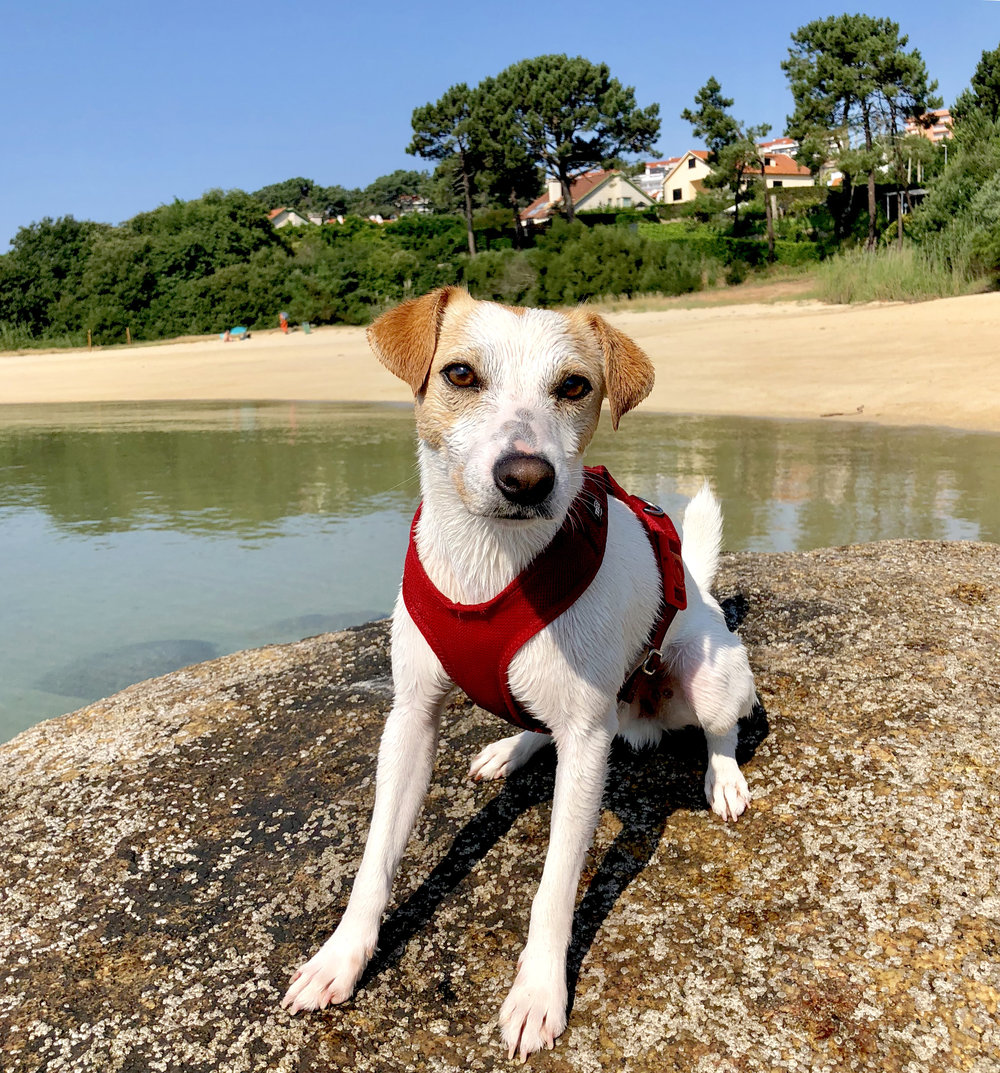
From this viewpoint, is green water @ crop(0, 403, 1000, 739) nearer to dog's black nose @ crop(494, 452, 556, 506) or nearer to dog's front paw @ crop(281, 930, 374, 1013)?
dog's black nose @ crop(494, 452, 556, 506)

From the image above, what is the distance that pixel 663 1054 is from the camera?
2256 millimetres

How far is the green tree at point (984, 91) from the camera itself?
3606 cm

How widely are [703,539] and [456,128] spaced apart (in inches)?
2198

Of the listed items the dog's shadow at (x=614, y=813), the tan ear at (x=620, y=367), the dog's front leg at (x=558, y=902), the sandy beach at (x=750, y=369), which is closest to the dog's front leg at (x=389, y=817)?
the dog's shadow at (x=614, y=813)

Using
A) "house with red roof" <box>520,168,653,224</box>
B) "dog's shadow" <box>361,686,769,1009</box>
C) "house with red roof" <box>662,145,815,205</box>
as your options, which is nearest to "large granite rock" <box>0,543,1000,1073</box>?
"dog's shadow" <box>361,686,769,1009</box>

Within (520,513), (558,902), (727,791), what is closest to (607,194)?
(727,791)

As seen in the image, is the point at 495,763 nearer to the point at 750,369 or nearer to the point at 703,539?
the point at 703,539

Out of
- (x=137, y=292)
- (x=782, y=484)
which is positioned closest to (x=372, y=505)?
(x=782, y=484)

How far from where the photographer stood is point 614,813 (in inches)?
123

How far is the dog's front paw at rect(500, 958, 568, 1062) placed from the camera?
7.47 ft

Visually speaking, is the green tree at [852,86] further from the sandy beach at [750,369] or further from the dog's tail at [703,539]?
the dog's tail at [703,539]

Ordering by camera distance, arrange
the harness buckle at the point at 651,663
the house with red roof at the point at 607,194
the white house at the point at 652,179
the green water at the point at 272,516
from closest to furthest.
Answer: the harness buckle at the point at 651,663 → the green water at the point at 272,516 → the house with red roof at the point at 607,194 → the white house at the point at 652,179

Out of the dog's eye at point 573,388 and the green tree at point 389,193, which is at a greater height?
the green tree at point 389,193

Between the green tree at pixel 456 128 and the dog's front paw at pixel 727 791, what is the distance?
54.4 m
